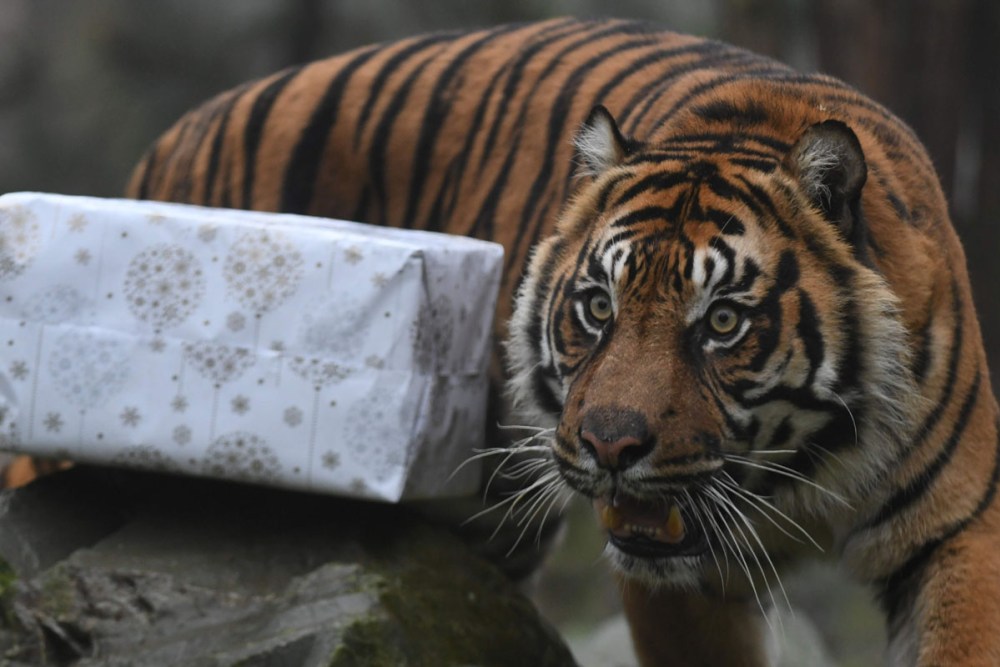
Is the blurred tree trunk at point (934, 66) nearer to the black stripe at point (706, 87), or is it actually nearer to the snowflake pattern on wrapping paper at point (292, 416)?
the black stripe at point (706, 87)

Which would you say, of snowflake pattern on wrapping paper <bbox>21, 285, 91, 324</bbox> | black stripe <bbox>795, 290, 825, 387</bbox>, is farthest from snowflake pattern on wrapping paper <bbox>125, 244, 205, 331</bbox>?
black stripe <bbox>795, 290, 825, 387</bbox>

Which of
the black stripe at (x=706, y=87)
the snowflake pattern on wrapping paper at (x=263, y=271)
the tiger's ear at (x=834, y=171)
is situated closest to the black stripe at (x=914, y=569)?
the tiger's ear at (x=834, y=171)

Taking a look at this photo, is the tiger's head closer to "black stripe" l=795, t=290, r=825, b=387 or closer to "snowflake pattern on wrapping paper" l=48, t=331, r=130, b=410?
"black stripe" l=795, t=290, r=825, b=387

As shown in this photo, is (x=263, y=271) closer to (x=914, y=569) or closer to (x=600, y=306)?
(x=600, y=306)

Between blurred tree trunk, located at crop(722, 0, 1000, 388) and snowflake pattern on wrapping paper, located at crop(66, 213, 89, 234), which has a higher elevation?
blurred tree trunk, located at crop(722, 0, 1000, 388)

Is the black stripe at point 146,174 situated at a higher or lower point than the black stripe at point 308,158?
lower

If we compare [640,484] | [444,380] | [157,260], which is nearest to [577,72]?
[444,380]

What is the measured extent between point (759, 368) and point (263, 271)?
1.01 m

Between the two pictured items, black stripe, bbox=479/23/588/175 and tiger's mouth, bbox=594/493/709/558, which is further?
black stripe, bbox=479/23/588/175

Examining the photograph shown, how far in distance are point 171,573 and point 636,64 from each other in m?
1.63

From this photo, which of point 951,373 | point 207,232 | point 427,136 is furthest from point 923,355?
point 427,136

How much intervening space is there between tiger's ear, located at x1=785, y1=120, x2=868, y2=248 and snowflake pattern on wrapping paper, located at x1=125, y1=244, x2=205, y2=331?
1.19m

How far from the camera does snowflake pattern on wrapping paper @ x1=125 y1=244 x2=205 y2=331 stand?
2766 millimetres

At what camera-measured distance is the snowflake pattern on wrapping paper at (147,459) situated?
8.98 feet
